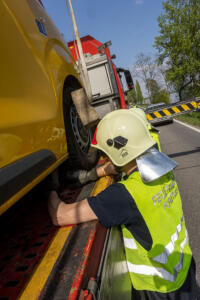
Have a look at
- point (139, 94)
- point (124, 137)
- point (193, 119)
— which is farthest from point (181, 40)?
point (139, 94)

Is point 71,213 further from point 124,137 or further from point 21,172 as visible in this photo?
point 124,137

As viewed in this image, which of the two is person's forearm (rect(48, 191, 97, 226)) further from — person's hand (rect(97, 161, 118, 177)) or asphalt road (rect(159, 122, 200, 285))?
asphalt road (rect(159, 122, 200, 285))

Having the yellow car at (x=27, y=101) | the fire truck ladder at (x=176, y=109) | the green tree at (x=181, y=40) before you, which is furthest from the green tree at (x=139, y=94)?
the yellow car at (x=27, y=101)

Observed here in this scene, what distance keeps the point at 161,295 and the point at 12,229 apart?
1119 millimetres

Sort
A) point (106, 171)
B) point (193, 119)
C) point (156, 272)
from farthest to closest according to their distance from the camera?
point (193, 119) → point (106, 171) → point (156, 272)

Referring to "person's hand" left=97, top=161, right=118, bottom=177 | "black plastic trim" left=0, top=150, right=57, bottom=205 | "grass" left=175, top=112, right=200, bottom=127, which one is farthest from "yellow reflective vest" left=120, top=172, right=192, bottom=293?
"grass" left=175, top=112, right=200, bottom=127

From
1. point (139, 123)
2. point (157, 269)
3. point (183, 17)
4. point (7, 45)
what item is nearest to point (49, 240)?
point (157, 269)

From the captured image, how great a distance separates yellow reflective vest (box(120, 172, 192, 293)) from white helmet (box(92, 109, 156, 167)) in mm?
141

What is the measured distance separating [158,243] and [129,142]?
2.08ft

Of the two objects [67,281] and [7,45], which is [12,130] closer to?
[7,45]

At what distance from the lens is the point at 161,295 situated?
1.52 metres

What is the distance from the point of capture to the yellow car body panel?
1.16 m

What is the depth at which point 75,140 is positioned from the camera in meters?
2.29

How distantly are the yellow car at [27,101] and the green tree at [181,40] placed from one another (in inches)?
871
